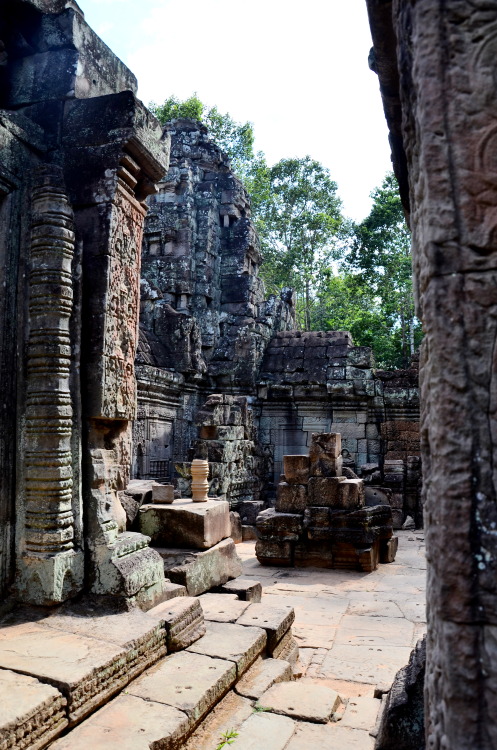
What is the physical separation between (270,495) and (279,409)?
1.97 meters

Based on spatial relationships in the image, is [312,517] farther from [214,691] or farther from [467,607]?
[467,607]

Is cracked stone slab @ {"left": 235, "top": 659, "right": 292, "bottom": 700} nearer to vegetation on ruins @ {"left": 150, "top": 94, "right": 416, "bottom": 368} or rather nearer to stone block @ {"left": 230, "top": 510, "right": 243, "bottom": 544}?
stone block @ {"left": 230, "top": 510, "right": 243, "bottom": 544}

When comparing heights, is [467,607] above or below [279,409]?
below

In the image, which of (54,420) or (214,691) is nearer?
(214,691)

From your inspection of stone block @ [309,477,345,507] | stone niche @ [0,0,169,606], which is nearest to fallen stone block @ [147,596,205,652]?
stone niche @ [0,0,169,606]

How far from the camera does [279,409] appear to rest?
13.1 meters

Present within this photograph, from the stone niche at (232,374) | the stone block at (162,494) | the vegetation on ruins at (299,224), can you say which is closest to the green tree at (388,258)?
the vegetation on ruins at (299,224)

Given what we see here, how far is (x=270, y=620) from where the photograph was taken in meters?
3.79

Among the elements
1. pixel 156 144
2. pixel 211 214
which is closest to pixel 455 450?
pixel 156 144

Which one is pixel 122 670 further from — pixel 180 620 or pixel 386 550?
pixel 386 550

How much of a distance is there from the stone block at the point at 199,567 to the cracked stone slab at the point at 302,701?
122cm

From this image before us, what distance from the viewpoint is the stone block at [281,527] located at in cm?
728

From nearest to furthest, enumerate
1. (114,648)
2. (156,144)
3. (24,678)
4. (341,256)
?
(24,678) < (114,648) < (156,144) < (341,256)

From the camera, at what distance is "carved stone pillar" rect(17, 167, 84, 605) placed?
10.6 feet
